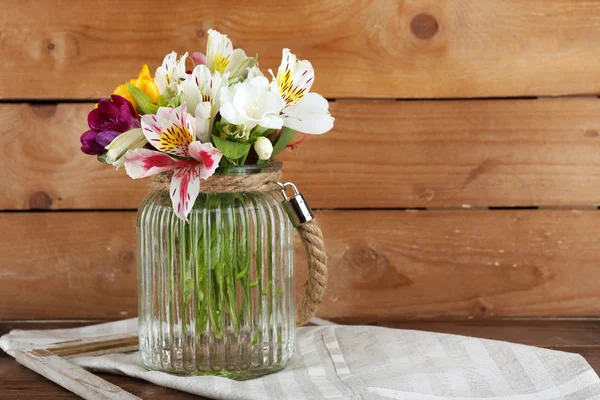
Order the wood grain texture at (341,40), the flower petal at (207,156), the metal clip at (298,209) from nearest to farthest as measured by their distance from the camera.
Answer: the flower petal at (207,156) → the metal clip at (298,209) → the wood grain texture at (341,40)

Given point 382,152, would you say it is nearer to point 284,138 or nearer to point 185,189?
point 284,138

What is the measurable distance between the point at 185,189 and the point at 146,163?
0.05 m

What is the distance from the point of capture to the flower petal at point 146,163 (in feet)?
2.54

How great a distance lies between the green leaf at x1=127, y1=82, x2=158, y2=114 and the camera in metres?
0.81

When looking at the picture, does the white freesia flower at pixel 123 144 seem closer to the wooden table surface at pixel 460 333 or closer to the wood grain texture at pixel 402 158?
the wooden table surface at pixel 460 333

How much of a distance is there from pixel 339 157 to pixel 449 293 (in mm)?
286

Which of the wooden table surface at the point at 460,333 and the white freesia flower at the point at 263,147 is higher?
the white freesia flower at the point at 263,147

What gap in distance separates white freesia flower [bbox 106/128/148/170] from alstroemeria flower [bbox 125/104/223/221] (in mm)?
24

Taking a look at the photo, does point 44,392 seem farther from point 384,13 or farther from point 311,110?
point 384,13

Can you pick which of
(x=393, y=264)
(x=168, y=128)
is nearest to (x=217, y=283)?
(x=168, y=128)

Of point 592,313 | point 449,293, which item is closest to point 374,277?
point 449,293

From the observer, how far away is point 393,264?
1187mm

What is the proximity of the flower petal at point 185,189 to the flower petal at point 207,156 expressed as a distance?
0.01 meters

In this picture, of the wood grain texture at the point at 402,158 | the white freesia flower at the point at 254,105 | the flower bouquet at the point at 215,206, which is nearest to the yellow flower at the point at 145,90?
the flower bouquet at the point at 215,206
